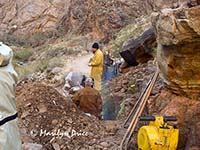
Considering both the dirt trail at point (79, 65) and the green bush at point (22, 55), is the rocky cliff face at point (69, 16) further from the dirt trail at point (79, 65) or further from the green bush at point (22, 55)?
the dirt trail at point (79, 65)

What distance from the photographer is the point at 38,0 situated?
2909cm

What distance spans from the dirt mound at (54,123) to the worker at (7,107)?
3.81m

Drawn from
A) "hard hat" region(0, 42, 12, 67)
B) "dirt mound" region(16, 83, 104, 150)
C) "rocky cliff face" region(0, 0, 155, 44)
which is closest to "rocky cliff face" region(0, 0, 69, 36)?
"rocky cliff face" region(0, 0, 155, 44)

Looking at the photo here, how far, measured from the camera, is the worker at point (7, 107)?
2535 millimetres

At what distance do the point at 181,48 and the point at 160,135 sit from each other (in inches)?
47.2

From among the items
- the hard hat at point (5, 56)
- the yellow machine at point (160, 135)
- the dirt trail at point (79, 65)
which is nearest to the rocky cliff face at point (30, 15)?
the dirt trail at point (79, 65)

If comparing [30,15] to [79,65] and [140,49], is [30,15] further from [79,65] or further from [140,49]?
[140,49]

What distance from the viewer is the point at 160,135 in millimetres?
4918

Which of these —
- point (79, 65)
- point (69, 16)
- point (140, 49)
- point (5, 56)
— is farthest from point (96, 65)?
point (69, 16)

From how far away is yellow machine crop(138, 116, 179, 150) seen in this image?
4.90m

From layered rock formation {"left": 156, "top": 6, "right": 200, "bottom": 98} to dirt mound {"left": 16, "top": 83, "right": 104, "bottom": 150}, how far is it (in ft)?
5.10

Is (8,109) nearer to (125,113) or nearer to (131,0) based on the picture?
(125,113)

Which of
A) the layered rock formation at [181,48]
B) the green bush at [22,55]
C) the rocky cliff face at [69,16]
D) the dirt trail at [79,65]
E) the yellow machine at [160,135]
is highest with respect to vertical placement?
the layered rock formation at [181,48]

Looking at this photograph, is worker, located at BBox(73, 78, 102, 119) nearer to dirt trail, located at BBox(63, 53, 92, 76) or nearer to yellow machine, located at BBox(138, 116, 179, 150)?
yellow machine, located at BBox(138, 116, 179, 150)
